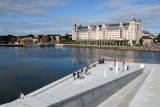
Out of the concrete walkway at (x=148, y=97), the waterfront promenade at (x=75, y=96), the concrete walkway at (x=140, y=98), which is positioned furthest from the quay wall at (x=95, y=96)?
the concrete walkway at (x=148, y=97)

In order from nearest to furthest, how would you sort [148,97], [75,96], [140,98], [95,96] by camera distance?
1. [75,96]
2. [140,98]
3. [148,97]
4. [95,96]

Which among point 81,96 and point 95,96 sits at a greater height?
point 81,96

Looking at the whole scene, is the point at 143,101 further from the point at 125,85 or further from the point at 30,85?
the point at 30,85

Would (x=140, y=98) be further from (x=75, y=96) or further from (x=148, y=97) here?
(x=75, y=96)

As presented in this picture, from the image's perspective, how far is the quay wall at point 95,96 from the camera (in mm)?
11234

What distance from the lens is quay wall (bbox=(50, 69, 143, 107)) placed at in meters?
11.2

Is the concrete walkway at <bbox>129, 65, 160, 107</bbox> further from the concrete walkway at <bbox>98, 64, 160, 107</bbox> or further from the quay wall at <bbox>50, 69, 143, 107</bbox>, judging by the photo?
the quay wall at <bbox>50, 69, 143, 107</bbox>

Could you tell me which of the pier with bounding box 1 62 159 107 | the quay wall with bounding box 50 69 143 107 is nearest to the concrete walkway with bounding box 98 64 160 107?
the pier with bounding box 1 62 159 107

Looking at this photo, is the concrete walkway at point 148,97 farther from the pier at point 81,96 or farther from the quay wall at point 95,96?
the quay wall at point 95,96

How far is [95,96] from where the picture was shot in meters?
13.8

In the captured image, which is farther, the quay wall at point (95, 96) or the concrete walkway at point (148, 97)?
the concrete walkway at point (148, 97)

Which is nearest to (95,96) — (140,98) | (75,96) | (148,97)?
Answer: (75,96)

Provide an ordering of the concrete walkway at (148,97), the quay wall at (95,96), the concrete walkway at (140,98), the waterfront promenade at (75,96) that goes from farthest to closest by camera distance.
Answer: the concrete walkway at (140,98)
the concrete walkway at (148,97)
the quay wall at (95,96)
the waterfront promenade at (75,96)

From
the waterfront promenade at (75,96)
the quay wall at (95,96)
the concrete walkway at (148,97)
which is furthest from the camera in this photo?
the concrete walkway at (148,97)
